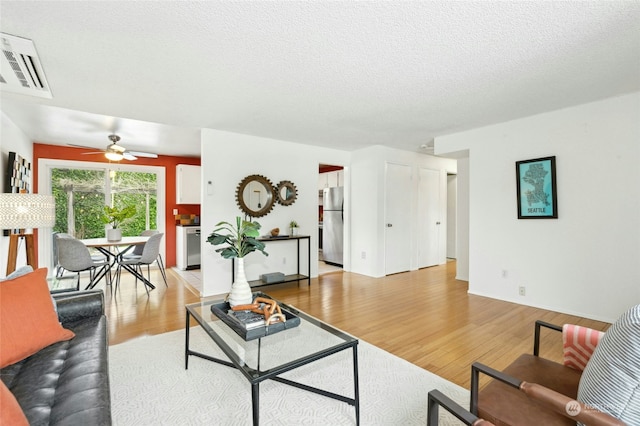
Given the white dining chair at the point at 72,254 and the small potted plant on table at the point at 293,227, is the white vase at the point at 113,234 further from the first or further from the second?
the small potted plant on table at the point at 293,227

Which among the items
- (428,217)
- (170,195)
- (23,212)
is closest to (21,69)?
(23,212)

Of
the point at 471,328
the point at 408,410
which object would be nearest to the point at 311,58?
the point at 408,410

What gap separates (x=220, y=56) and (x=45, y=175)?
16.0ft

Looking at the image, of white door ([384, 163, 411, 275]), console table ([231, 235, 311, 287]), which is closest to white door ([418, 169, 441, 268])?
white door ([384, 163, 411, 275])

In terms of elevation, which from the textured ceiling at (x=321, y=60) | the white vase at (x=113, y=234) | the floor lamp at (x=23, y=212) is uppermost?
the textured ceiling at (x=321, y=60)

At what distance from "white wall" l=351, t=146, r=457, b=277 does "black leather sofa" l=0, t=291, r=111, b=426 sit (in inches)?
161

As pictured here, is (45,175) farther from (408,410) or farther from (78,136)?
(408,410)

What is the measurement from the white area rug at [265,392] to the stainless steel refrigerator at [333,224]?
12.4ft

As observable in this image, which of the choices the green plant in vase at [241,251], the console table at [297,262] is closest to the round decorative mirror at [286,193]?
the console table at [297,262]

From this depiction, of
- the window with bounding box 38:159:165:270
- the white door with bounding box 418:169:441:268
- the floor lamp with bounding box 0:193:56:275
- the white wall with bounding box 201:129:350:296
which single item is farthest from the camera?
the white door with bounding box 418:169:441:268

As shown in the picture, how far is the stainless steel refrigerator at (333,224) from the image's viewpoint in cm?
613

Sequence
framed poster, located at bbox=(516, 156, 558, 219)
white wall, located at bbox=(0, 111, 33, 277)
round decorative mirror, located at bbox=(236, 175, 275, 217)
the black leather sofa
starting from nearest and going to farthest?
the black leather sofa → white wall, located at bbox=(0, 111, 33, 277) → framed poster, located at bbox=(516, 156, 558, 219) → round decorative mirror, located at bbox=(236, 175, 275, 217)

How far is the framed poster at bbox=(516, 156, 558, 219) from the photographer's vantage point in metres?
3.42

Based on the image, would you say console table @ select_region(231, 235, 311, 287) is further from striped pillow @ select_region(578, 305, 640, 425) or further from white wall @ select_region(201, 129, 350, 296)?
striped pillow @ select_region(578, 305, 640, 425)
